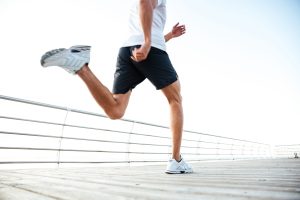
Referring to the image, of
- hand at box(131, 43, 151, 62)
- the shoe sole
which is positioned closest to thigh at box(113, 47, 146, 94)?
hand at box(131, 43, 151, 62)

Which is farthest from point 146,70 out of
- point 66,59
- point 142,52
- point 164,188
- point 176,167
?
point 164,188

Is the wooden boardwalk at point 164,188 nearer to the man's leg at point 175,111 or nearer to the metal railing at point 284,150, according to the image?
the man's leg at point 175,111

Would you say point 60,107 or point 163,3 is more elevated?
point 163,3

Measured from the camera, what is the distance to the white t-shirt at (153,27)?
6.93 ft

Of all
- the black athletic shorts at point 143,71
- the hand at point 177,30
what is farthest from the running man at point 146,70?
the hand at point 177,30

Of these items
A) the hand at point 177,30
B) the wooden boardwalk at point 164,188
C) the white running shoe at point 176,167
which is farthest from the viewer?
the hand at point 177,30

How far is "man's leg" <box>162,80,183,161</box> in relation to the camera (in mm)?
2135

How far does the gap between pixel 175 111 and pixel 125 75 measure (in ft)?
1.68

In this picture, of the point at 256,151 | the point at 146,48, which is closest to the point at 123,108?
the point at 146,48

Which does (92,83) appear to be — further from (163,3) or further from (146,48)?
(163,3)

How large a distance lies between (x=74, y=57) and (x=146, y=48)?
1.83ft

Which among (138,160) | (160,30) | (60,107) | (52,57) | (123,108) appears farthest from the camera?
(138,160)

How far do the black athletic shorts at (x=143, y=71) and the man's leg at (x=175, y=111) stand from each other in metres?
0.07

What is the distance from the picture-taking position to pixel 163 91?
214cm
